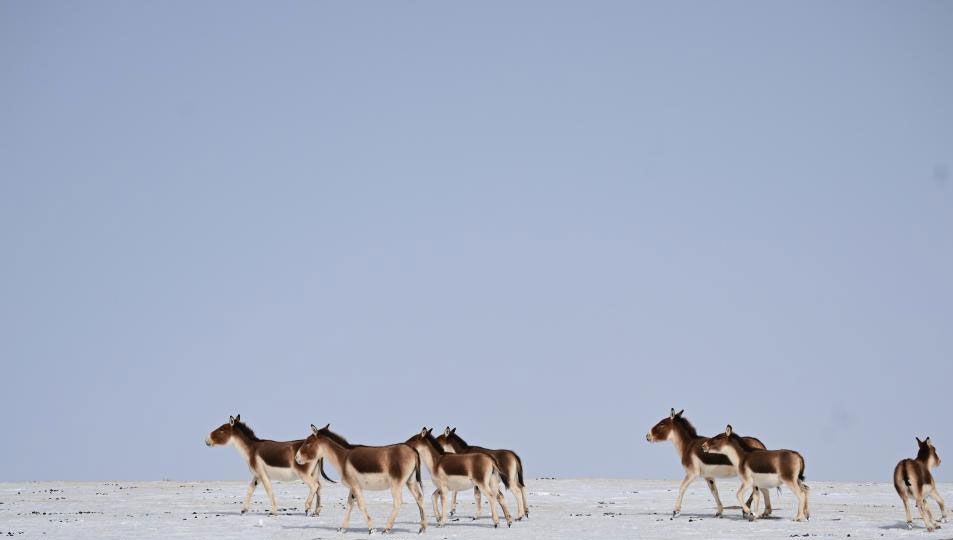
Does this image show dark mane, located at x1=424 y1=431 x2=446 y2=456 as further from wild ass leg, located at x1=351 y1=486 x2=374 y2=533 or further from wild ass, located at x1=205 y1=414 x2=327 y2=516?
wild ass, located at x1=205 y1=414 x2=327 y2=516

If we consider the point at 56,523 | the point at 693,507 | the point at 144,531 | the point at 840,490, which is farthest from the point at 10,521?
the point at 840,490

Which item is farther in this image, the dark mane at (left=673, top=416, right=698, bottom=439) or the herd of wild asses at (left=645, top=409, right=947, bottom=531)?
the dark mane at (left=673, top=416, right=698, bottom=439)

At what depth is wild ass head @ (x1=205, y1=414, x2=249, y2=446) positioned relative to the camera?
26.9m

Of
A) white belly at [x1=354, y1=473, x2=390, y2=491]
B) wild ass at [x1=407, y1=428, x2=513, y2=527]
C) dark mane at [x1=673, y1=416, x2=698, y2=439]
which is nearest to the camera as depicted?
white belly at [x1=354, y1=473, x2=390, y2=491]

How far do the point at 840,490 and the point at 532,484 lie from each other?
9.08 meters

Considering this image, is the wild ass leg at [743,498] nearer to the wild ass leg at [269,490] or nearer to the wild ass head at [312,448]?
the wild ass head at [312,448]

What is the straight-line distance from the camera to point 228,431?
88.4 feet

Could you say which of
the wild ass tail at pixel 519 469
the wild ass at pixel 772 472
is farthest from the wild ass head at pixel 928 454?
the wild ass tail at pixel 519 469

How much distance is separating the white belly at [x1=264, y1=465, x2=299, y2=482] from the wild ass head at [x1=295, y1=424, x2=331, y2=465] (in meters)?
1.81

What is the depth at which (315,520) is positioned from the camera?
24.9 meters

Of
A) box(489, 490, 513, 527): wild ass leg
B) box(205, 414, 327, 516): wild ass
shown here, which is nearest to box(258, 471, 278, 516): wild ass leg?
box(205, 414, 327, 516): wild ass

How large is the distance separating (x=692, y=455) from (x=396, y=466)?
24.7ft

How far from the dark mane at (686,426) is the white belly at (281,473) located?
343 inches

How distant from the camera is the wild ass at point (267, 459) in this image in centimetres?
2533
